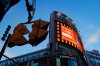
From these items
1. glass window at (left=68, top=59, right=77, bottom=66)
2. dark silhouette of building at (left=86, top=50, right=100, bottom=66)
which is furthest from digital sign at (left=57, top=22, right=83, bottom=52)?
dark silhouette of building at (left=86, top=50, right=100, bottom=66)

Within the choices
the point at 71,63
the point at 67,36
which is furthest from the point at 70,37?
the point at 71,63

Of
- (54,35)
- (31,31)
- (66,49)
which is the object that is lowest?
(31,31)

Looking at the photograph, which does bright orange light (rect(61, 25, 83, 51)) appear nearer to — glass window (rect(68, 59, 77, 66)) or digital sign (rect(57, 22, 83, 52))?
digital sign (rect(57, 22, 83, 52))

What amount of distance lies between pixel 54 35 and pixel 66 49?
4.15 metres

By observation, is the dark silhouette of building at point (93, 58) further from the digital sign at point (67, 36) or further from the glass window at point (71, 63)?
the glass window at point (71, 63)

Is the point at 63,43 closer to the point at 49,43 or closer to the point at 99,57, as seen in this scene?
the point at 49,43

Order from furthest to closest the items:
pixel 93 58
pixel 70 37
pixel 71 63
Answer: pixel 93 58
pixel 70 37
pixel 71 63

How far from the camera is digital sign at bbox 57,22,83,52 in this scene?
151 ft

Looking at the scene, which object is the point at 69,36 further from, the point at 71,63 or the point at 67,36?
the point at 71,63

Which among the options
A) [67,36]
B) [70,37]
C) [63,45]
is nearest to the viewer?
[63,45]

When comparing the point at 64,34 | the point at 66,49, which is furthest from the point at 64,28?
the point at 66,49

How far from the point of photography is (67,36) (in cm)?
4703

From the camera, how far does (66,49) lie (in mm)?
46781

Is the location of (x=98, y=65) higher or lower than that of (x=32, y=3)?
higher
